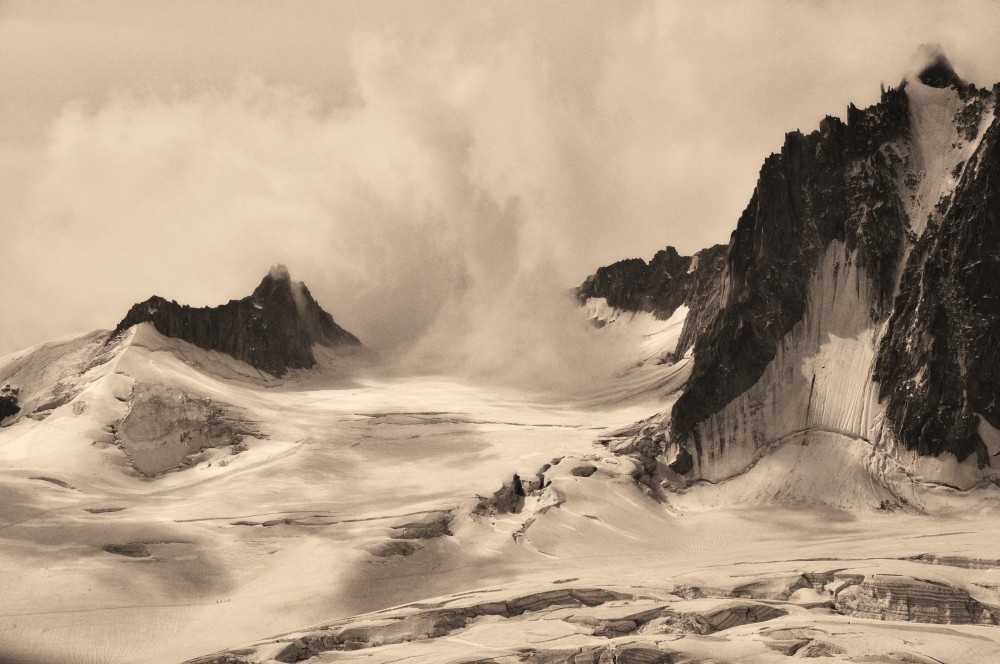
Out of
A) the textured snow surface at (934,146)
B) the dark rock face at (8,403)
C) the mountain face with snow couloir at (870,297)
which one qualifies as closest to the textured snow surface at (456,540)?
the mountain face with snow couloir at (870,297)

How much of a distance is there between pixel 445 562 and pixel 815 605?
3850 cm

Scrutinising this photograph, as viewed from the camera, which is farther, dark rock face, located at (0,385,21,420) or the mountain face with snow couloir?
dark rock face, located at (0,385,21,420)

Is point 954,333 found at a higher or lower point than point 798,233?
lower

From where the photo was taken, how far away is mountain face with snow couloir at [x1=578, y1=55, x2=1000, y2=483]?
133 metres

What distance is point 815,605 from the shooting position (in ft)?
318

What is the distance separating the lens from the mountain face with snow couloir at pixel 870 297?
133000mm

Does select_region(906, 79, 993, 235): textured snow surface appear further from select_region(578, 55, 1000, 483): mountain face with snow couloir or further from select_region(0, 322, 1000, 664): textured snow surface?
select_region(0, 322, 1000, 664): textured snow surface

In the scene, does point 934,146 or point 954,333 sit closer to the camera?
point 954,333

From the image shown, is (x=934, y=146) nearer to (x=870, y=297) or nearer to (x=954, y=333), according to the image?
(x=870, y=297)

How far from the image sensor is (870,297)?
142m

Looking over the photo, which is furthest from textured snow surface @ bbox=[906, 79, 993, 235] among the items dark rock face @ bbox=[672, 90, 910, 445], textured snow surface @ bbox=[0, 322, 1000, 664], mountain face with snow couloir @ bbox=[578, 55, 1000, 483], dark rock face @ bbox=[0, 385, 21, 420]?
dark rock face @ bbox=[0, 385, 21, 420]

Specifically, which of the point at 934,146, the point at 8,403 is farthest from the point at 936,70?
the point at 8,403

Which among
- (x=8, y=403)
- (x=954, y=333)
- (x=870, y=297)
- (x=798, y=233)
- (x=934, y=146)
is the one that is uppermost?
(x=934, y=146)

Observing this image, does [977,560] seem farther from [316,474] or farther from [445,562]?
[316,474]
